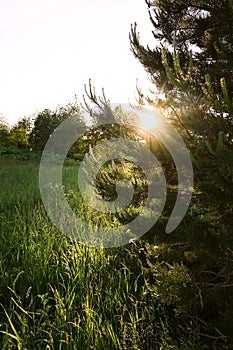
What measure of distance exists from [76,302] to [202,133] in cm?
209

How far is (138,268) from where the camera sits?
15.0ft

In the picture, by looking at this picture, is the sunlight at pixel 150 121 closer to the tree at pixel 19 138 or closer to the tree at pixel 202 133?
the tree at pixel 202 133

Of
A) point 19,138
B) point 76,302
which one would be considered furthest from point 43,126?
point 76,302

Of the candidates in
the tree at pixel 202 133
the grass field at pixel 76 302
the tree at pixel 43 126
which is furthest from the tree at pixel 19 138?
the tree at pixel 202 133

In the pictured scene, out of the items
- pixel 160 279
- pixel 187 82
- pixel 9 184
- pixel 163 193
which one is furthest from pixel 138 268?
pixel 9 184

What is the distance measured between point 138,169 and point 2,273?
74.9 inches

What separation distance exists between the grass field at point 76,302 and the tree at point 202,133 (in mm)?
352

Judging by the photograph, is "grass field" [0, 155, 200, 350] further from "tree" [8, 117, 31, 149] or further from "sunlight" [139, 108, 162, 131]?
"tree" [8, 117, 31, 149]

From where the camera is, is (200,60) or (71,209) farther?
(71,209)

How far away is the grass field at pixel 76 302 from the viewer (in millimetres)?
2947

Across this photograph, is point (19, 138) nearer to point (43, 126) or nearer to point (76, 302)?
point (43, 126)

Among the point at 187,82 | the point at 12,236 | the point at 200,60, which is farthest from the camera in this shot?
the point at 12,236

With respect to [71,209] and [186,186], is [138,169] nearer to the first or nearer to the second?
[186,186]

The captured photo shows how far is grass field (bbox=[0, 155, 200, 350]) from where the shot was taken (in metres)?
2.95
